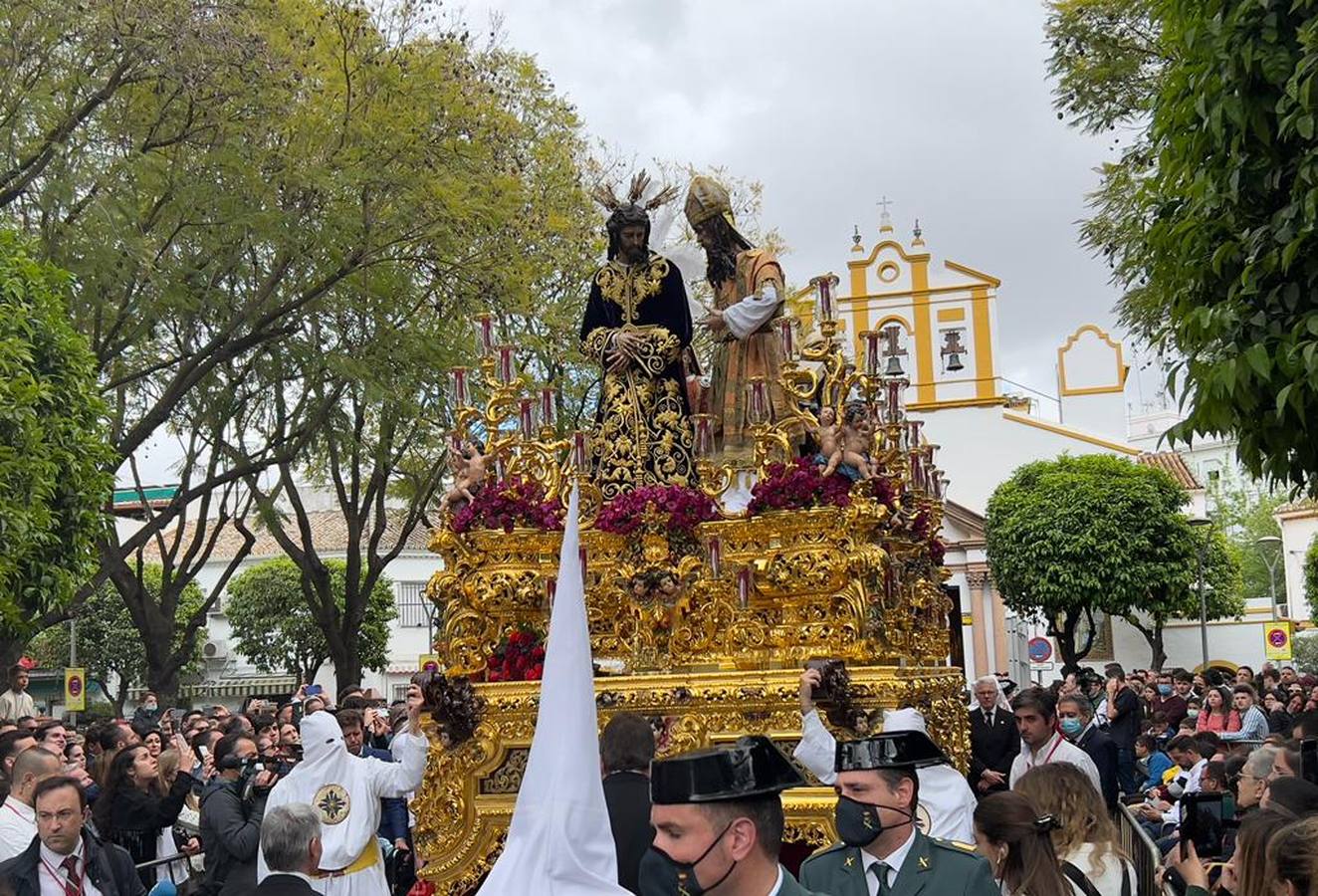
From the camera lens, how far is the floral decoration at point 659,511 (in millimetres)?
10242

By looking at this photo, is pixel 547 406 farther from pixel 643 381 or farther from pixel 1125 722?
pixel 1125 722

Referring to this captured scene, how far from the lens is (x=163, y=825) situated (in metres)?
9.88

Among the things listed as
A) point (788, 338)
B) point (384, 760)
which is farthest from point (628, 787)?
point (384, 760)

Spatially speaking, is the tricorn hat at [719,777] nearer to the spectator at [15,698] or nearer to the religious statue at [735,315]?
the religious statue at [735,315]

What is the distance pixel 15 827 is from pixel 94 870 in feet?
2.79

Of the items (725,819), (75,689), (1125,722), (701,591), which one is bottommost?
(1125,722)

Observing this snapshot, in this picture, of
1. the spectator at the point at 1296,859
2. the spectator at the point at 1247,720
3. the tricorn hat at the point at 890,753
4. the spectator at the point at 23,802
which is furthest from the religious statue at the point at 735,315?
the spectator at the point at 1247,720

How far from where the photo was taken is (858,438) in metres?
10.1

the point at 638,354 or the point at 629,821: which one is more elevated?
the point at 638,354

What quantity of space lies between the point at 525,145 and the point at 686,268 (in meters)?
14.2

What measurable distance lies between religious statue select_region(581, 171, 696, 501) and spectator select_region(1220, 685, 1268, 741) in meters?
9.60

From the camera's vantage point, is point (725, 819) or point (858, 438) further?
point (858, 438)

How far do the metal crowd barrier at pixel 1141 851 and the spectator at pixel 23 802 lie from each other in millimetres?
5413

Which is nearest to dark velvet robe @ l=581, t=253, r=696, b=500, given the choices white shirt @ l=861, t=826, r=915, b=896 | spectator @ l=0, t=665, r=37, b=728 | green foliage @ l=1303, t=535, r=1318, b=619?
white shirt @ l=861, t=826, r=915, b=896
